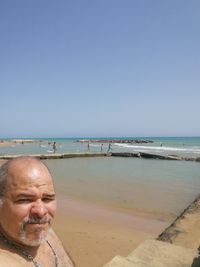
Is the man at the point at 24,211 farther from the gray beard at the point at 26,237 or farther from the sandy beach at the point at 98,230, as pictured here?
the sandy beach at the point at 98,230

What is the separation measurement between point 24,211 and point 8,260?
0.71 feet

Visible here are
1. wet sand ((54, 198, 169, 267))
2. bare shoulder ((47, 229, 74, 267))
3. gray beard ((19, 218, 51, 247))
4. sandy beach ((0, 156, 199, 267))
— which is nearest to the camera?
gray beard ((19, 218, 51, 247))

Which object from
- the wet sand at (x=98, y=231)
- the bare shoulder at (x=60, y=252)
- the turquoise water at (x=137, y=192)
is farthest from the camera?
the turquoise water at (x=137, y=192)

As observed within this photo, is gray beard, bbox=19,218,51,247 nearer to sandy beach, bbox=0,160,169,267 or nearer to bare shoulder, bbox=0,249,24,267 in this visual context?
bare shoulder, bbox=0,249,24,267

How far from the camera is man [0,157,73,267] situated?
1.37 metres

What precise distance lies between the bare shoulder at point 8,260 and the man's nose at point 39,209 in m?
0.20

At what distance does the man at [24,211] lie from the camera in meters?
1.37

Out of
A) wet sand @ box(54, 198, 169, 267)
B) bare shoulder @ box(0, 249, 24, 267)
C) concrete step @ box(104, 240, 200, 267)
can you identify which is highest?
bare shoulder @ box(0, 249, 24, 267)

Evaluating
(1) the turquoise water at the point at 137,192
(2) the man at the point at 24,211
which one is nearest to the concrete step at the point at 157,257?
(2) the man at the point at 24,211

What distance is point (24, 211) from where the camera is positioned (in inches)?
54.8

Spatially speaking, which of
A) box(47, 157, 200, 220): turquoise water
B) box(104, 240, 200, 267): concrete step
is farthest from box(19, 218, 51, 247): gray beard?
box(47, 157, 200, 220): turquoise water

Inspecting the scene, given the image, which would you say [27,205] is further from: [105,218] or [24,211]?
[105,218]

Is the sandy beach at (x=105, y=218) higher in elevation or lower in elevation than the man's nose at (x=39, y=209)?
lower

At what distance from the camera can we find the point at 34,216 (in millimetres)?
1392
